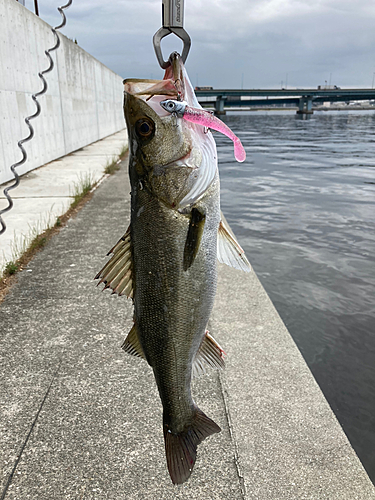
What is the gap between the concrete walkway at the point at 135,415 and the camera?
2.50 m

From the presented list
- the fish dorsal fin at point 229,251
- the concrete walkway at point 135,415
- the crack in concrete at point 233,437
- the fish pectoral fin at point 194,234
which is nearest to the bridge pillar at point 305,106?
the concrete walkway at point 135,415

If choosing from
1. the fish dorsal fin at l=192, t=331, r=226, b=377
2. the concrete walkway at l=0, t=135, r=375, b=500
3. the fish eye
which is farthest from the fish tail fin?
the fish eye

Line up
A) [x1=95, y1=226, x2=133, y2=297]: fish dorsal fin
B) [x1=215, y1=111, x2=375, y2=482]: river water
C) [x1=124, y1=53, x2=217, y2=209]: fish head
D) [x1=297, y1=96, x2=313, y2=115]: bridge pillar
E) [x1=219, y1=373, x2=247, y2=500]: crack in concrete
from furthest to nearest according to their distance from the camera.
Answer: [x1=297, y1=96, x2=313, y2=115]: bridge pillar
[x1=215, y1=111, x2=375, y2=482]: river water
[x1=219, y1=373, x2=247, y2=500]: crack in concrete
[x1=95, y1=226, x2=133, y2=297]: fish dorsal fin
[x1=124, y1=53, x2=217, y2=209]: fish head

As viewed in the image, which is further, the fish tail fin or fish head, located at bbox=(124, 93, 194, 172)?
the fish tail fin

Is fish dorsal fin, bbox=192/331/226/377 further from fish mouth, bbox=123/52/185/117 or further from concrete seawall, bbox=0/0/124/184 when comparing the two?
concrete seawall, bbox=0/0/124/184

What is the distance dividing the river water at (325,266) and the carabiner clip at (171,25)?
3.52m

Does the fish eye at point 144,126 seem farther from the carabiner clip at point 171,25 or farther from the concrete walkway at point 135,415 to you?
the concrete walkway at point 135,415

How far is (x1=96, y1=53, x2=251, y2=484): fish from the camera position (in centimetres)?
153

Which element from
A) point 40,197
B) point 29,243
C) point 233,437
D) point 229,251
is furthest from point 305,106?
point 229,251

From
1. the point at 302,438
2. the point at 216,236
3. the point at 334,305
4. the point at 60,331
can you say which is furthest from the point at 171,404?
the point at 334,305

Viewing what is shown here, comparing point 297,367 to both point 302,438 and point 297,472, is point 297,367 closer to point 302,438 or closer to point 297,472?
point 302,438

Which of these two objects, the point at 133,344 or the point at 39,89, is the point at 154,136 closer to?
the point at 133,344

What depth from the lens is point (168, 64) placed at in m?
1.45

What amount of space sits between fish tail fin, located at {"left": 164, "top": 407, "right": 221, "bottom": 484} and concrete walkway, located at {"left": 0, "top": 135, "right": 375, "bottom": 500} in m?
0.85
